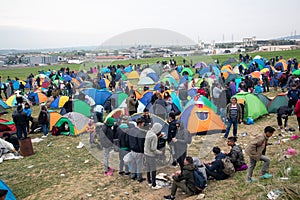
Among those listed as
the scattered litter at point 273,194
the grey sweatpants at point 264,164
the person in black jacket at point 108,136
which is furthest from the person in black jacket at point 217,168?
the person in black jacket at point 108,136

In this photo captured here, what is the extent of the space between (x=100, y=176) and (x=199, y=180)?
270 centimetres

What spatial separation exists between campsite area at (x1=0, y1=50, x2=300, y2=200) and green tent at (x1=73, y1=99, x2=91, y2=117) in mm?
2475

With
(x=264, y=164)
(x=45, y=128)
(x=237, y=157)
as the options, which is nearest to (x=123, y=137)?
(x=237, y=157)

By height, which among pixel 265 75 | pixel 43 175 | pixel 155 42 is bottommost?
pixel 43 175

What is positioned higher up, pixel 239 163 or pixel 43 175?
pixel 239 163

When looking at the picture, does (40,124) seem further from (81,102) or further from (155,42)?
(155,42)

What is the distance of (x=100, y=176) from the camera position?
7344mm

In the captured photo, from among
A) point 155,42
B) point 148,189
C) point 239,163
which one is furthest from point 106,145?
point 155,42

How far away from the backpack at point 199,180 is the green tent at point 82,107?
760 cm

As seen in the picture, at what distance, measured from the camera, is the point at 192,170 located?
5.78 meters

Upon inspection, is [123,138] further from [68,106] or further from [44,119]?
[68,106]

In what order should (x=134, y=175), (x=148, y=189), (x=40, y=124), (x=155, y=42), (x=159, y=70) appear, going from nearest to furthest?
1. (x=148, y=189)
2. (x=134, y=175)
3. (x=155, y=42)
4. (x=40, y=124)
5. (x=159, y=70)

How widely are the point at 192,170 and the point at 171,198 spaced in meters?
0.75

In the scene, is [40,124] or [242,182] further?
[40,124]
